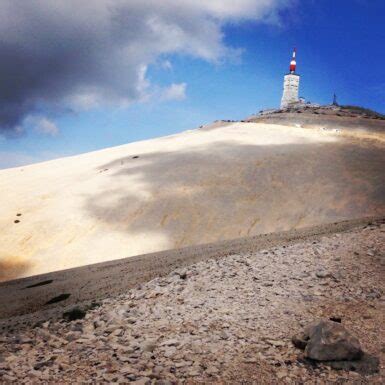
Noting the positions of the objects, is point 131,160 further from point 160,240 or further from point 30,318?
point 30,318

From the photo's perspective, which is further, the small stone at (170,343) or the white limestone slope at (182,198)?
the white limestone slope at (182,198)

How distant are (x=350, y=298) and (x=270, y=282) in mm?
1511

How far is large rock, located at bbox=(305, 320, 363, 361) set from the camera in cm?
548

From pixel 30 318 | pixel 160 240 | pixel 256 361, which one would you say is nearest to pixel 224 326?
pixel 256 361

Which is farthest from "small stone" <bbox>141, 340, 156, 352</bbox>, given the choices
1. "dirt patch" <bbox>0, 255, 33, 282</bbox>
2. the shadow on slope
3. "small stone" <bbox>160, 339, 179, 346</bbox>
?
"dirt patch" <bbox>0, 255, 33, 282</bbox>

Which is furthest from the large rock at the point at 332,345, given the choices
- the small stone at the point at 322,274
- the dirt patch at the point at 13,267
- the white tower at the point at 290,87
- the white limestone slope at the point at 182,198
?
the white tower at the point at 290,87

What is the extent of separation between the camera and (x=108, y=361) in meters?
5.67

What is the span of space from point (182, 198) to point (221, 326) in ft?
56.2

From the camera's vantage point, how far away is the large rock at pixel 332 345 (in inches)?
216

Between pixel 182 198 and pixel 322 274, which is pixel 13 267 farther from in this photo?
pixel 322 274

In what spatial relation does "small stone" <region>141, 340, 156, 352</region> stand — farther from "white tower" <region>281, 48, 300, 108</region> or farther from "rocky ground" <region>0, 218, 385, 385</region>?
"white tower" <region>281, 48, 300, 108</region>

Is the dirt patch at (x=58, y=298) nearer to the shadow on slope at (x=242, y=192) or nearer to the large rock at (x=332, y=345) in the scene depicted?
the large rock at (x=332, y=345)

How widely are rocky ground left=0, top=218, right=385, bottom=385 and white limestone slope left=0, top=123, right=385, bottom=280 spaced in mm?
11019

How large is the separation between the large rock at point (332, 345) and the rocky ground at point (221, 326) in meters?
0.17
